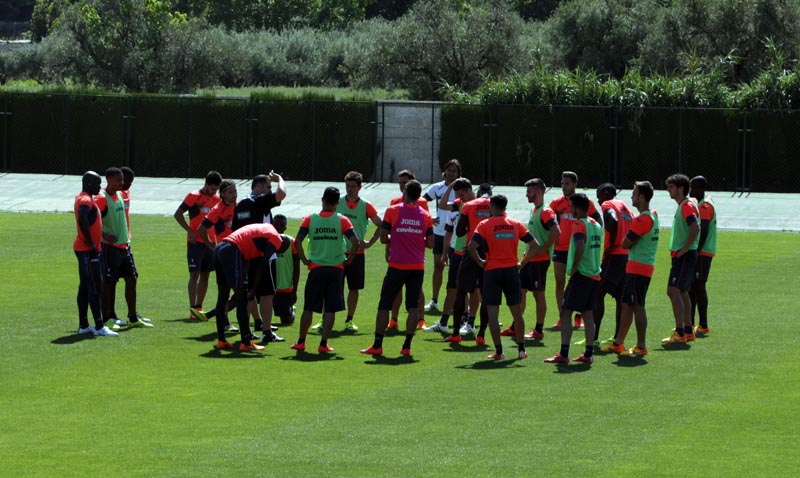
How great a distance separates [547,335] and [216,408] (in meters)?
6.00

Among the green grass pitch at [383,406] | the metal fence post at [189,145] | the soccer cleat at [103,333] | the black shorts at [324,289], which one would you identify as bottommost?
the green grass pitch at [383,406]

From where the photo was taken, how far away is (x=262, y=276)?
1625 centimetres

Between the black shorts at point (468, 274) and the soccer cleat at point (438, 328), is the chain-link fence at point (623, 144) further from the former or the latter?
the black shorts at point (468, 274)

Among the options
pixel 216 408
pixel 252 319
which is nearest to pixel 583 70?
pixel 252 319

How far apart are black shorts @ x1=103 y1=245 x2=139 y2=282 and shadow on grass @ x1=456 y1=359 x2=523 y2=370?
16.6ft

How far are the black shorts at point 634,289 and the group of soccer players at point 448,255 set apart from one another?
14mm

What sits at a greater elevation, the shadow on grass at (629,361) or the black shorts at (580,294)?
the black shorts at (580,294)

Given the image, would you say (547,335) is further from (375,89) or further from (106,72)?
(106,72)

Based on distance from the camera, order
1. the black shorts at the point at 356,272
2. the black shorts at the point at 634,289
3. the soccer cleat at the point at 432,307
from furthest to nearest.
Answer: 1. the soccer cleat at the point at 432,307
2. the black shorts at the point at 356,272
3. the black shorts at the point at 634,289

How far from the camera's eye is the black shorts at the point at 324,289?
1547 centimetres

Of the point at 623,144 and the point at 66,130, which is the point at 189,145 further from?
the point at 623,144

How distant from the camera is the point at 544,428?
39.0 feet

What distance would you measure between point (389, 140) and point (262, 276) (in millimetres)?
28466

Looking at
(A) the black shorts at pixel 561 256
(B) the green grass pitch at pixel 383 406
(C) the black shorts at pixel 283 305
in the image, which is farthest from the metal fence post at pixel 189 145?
(A) the black shorts at pixel 561 256
